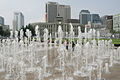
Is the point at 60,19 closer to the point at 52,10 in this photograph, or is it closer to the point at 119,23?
the point at 52,10

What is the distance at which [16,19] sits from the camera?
121 metres

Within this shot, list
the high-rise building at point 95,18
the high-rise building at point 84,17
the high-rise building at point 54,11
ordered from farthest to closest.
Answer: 1. the high-rise building at point 95,18
2. the high-rise building at point 84,17
3. the high-rise building at point 54,11

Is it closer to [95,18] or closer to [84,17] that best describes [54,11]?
[84,17]

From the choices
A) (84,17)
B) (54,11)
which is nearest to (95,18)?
(84,17)

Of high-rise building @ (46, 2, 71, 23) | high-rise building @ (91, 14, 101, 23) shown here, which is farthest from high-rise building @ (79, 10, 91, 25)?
high-rise building @ (46, 2, 71, 23)

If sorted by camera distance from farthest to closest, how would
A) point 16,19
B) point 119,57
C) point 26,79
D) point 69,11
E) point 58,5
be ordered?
point 16,19 → point 69,11 → point 58,5 → point 119,57 → point 26,79

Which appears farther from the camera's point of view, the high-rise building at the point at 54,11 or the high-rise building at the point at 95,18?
the high-rise building at the point at 95,18

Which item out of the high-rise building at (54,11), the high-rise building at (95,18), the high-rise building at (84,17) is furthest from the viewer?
the high-rise building at (95,18)

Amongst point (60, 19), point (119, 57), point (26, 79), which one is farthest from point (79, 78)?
point (60, 19)

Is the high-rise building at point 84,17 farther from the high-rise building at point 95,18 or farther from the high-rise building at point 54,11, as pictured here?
the high-rise building at point 54,11

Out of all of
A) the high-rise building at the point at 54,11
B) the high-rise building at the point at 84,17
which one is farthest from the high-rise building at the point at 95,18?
the high-rise building at the point at 54,11

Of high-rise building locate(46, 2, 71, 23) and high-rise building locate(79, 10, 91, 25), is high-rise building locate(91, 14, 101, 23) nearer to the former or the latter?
high-rise building locate(79, 10, 91, 25)

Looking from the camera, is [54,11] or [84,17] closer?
[54,11]

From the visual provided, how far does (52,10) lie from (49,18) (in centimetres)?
469
